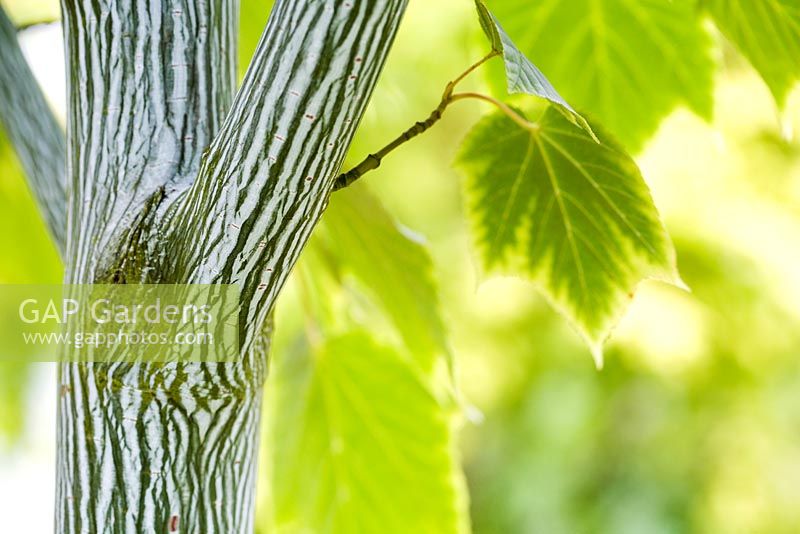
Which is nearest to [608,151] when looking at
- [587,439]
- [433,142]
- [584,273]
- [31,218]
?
[584,273]

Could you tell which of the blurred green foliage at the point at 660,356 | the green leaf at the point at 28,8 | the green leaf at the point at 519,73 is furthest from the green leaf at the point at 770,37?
the blurred green foliage at the point at 660,356

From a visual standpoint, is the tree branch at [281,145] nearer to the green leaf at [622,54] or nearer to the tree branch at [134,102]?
the tree branch at [134,102]

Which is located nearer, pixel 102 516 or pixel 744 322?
pixel 102 516

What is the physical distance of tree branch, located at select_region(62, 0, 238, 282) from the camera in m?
0.30

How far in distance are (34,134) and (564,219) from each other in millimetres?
261

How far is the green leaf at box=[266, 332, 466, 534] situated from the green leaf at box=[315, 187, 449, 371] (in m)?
0.05

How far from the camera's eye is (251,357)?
0.30m

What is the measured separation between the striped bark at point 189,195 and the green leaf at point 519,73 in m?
0.03

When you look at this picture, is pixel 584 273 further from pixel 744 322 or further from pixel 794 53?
pixel 744 322

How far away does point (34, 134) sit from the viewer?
39cm

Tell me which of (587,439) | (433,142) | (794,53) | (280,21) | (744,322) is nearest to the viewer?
(280,21)

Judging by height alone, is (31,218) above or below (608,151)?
above

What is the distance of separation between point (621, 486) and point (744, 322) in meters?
0.74

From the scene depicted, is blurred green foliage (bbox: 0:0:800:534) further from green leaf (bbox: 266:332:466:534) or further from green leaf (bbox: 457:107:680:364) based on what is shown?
green leaf (bbox: 457:107:680:364)
